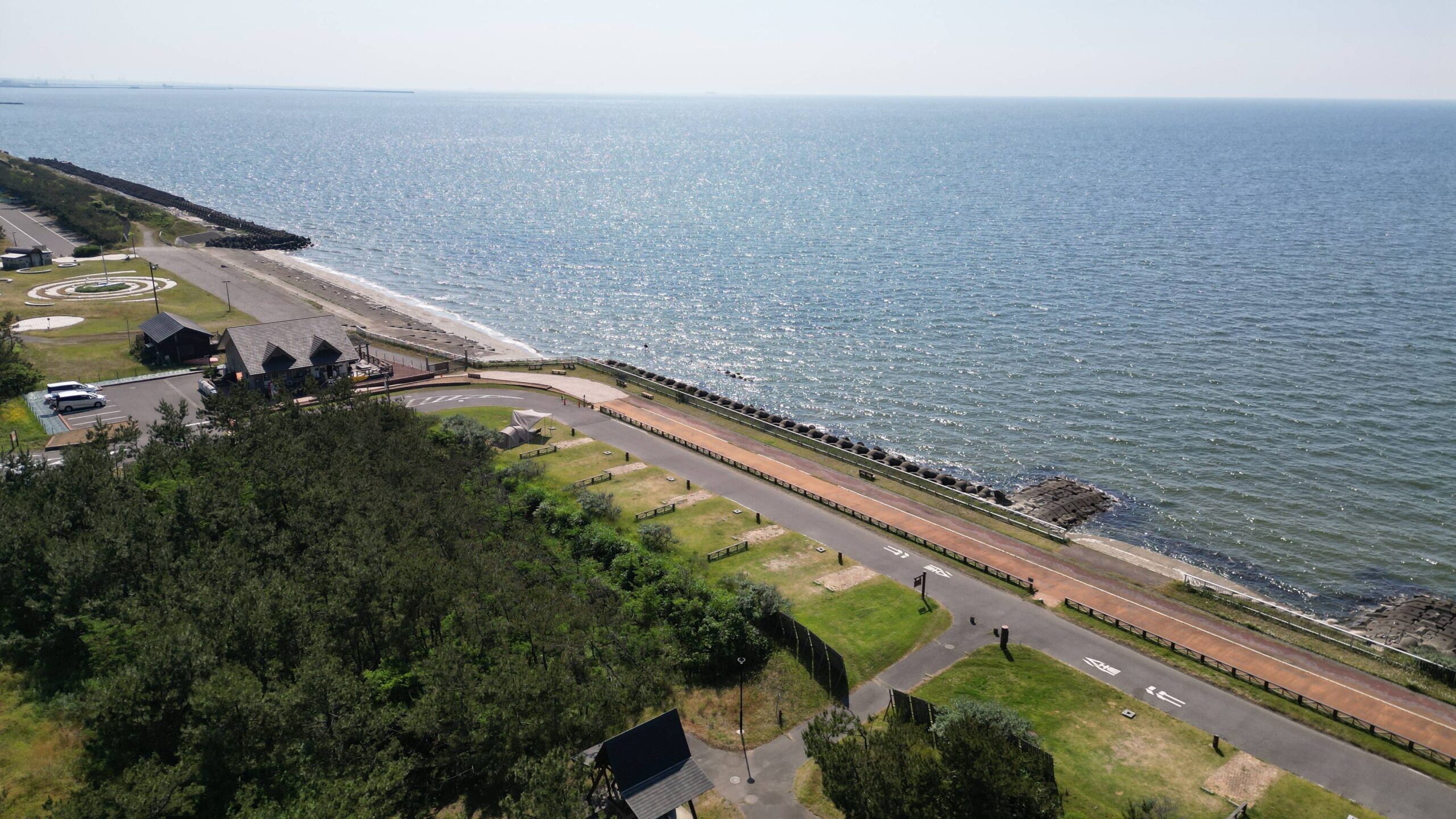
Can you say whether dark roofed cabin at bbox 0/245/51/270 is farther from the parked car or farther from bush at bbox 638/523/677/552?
bush at bbox 638/523/677/552

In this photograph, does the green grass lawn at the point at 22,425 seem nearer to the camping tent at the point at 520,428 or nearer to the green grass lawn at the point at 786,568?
the camping tent at the point at 520,428

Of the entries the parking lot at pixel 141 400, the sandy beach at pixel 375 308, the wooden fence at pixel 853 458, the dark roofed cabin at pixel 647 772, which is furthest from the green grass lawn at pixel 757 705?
the sandy beach at pixel 375 308

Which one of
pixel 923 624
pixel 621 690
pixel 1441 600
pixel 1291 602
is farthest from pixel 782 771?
pixel 1441 600

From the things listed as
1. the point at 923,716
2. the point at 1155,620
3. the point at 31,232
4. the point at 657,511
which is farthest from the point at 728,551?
the point at 31,232

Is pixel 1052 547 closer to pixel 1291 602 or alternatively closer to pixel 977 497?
pixel 977 497

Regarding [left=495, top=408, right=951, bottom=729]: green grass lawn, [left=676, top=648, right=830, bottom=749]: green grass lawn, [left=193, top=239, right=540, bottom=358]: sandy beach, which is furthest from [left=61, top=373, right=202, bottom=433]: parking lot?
[left=676, top=648, right=830, bottom=749]: green grass lawn

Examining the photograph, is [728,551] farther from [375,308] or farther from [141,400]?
[375,308]
